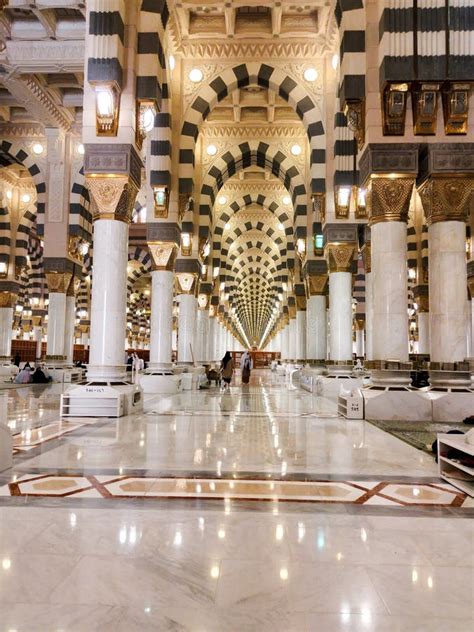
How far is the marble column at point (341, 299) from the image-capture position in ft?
35.7

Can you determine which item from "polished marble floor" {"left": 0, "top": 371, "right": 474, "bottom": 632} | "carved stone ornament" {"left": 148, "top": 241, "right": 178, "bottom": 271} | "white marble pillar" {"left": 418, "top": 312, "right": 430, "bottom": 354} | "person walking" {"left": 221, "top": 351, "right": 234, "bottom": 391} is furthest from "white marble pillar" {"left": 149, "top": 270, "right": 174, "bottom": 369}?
"white marble pillar" {"left": 418, "top": 312, "right": 430, "bottom": 354}

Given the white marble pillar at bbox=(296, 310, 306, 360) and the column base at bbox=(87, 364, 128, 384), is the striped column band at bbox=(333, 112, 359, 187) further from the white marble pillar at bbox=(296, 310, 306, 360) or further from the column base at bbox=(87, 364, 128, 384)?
the white marble pillar at bbox=(296, 310, 306, 360)

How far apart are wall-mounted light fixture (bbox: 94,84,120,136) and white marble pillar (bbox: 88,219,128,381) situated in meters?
1.30

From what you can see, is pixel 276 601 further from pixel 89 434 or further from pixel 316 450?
pixel 89 434

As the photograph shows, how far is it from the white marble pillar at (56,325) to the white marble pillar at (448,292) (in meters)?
10.5

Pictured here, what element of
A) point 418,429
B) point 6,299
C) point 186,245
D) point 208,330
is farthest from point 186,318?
point 418,429

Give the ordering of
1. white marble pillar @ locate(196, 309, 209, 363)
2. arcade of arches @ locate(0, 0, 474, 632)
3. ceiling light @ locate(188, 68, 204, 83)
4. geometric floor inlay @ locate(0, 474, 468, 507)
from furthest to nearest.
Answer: white marble pillar @ locate(196, 309, 209, 363) → ceiling light @ locate(188, 68, 204, 83) → geometric floor inlay @ locate(0, 474, 468, 507) → arcade of arches @ locate(0, 0, 474, 632)

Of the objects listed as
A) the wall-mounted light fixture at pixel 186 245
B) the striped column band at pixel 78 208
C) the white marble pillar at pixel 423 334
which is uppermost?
the striped column band at pixel 78 208

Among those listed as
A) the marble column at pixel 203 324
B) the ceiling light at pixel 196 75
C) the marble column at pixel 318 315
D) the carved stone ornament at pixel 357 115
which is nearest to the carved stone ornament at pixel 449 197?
the carved stone ornament at pixel 357 115

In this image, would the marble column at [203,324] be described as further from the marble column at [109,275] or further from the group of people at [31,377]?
the marble column at [109,275]

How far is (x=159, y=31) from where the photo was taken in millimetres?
7984

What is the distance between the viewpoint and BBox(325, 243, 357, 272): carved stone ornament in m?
11.1

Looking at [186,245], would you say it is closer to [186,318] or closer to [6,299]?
[186,318]

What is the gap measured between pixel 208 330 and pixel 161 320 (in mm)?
7869
